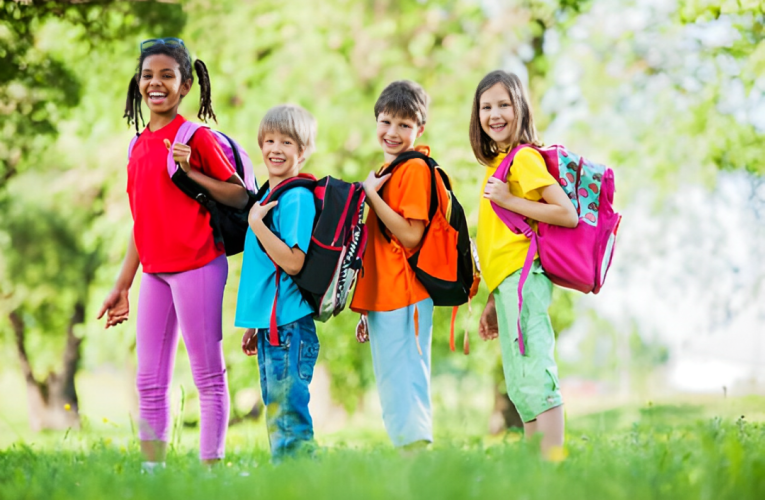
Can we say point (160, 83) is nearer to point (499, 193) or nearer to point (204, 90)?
point (204, 90)

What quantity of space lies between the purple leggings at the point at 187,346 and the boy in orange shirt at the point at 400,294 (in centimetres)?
64

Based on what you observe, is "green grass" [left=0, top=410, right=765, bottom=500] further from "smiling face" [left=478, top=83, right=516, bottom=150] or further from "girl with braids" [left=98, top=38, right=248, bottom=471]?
"smiling face" [left=478, top=83, right=516, bottom=150]

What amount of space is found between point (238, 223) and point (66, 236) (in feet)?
33.1

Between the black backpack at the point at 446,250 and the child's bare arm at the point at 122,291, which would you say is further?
the child's bare arm at the point at 122,291

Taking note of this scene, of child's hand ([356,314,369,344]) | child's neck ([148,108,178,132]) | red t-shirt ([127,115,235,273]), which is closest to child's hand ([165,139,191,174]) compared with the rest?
red t-shirt ([127,115,235,273])

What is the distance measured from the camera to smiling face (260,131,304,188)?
339 cm

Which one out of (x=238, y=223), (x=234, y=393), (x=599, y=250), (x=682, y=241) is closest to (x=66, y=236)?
(x=234, y=393)

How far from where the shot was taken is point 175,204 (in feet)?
11.3

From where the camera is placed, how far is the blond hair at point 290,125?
3.40 m

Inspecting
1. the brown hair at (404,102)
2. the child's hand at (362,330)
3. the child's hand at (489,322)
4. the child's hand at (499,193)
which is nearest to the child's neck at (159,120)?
the brown hair at (404,102)

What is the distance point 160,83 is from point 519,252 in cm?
178

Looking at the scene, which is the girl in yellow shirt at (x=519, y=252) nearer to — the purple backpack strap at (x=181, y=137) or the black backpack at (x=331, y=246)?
the black backpack at (x=331, y=246)

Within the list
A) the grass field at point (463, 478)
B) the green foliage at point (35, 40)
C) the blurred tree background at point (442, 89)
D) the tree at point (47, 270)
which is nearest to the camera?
A: the grass field at point (463, 478)

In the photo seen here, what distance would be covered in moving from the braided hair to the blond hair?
14.9 inches
